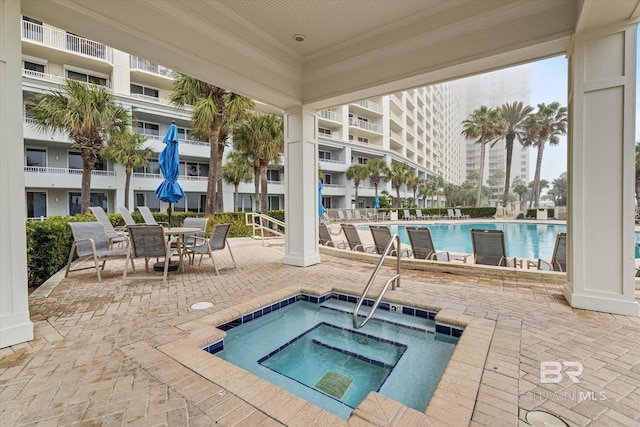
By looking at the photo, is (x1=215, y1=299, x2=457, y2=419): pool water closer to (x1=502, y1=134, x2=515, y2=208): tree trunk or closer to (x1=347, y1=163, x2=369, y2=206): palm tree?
(x1=347, y1=163, x2=369, y2=206): palm tree

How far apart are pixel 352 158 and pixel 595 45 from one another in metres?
26.9

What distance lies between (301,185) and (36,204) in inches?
702

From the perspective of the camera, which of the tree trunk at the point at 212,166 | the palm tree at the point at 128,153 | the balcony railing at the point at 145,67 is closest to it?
the tree trunk at the point at 212,166

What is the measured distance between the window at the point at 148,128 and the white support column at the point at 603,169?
20.6 metres

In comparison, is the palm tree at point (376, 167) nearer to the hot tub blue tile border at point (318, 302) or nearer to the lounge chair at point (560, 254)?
the lounge chair at point (560, 254)

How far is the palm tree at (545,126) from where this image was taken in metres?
26.3

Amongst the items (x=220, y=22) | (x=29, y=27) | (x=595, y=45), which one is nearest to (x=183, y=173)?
(x=29, y=27)

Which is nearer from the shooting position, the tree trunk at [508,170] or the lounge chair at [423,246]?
the lounge chair at [423,246]

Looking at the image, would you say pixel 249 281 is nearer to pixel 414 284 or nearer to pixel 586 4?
pixel 414 284

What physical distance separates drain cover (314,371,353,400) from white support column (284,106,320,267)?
3189mm

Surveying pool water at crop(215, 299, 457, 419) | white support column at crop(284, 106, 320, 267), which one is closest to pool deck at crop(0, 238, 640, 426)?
pool water at crop(215, 299, 457, 419)

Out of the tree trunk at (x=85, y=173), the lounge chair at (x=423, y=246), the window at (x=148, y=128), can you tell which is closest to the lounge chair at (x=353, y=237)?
the lounge chair at (x=423, y=246)

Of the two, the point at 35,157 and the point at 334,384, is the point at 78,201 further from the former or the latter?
the point at 334,384

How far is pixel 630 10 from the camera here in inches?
108
